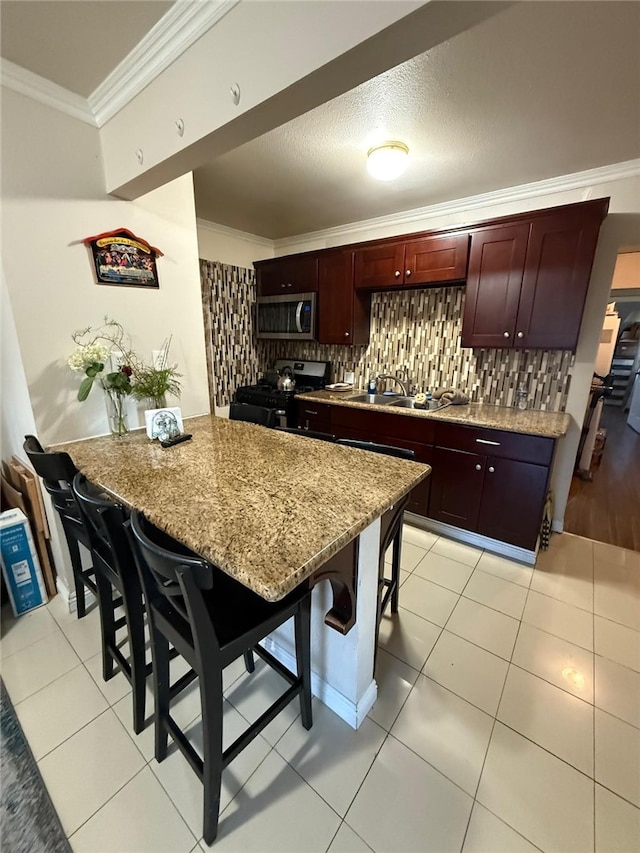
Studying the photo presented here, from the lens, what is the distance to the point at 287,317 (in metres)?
3.47

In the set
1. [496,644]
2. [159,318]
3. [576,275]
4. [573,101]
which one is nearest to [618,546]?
[496,644]

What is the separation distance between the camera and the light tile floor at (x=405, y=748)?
1050 millimetres

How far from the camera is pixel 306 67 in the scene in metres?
0.91

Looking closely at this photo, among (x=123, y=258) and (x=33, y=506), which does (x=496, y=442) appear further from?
A: (x=33, y=506)

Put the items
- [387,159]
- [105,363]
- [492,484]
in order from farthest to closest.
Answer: [492,484]
[387,159]
[105,363]

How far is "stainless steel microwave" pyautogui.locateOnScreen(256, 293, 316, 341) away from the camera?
330 cm

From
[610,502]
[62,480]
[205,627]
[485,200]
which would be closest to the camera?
[205,627]

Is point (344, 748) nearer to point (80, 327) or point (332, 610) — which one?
point (332, 610)

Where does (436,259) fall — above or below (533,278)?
above

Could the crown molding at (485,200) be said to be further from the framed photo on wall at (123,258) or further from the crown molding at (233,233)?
the framed photo on wall at (123,258)

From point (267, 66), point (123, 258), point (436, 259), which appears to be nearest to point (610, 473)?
point (436, 259)

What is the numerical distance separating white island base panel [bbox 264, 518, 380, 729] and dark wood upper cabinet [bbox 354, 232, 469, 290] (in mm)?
2136

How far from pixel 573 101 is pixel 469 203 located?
1.17 m

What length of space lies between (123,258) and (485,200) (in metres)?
2.55
